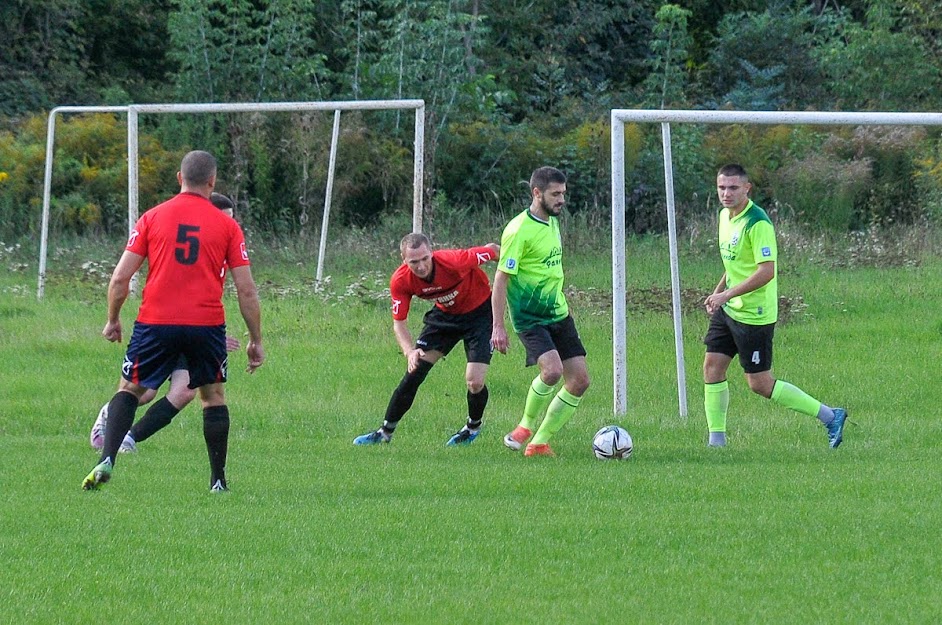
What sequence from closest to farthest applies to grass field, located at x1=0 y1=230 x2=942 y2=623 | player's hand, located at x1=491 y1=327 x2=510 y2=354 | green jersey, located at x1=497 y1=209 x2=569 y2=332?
grass field, located at x1=0 y1=230 x2=942 y2=623
player's hand, located at x1=491 y1=327 x2=510 y2=354
green jersey, located at x1=497 y1=209 x2=569 y2=332

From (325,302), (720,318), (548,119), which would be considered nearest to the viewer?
(720,318)

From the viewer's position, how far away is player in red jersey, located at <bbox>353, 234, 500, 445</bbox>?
31.5ft

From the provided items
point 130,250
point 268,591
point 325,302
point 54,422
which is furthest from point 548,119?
point 268,591

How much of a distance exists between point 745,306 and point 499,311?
1730 mm

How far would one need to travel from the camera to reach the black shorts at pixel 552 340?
9508 mm

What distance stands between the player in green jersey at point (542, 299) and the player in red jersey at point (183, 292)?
84.8 inches

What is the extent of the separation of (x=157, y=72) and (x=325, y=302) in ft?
51.8

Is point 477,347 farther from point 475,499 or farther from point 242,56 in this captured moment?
point 242,56

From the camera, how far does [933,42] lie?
94.1 ft

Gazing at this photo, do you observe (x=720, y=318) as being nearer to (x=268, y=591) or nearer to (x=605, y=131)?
(x=268, y=591)

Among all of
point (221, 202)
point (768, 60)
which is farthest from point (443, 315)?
point (768, 60)

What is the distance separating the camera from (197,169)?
7523 millimetres

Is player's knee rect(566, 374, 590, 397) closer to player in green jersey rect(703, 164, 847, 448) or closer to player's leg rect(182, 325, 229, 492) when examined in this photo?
player in green jersey rect(703, 164, 847, 448)

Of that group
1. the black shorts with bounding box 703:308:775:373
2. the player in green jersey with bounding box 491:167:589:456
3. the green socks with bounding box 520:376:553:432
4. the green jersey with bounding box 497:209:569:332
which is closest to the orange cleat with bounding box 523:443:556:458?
the player in green jersey with bounding box 491:167:589:456
